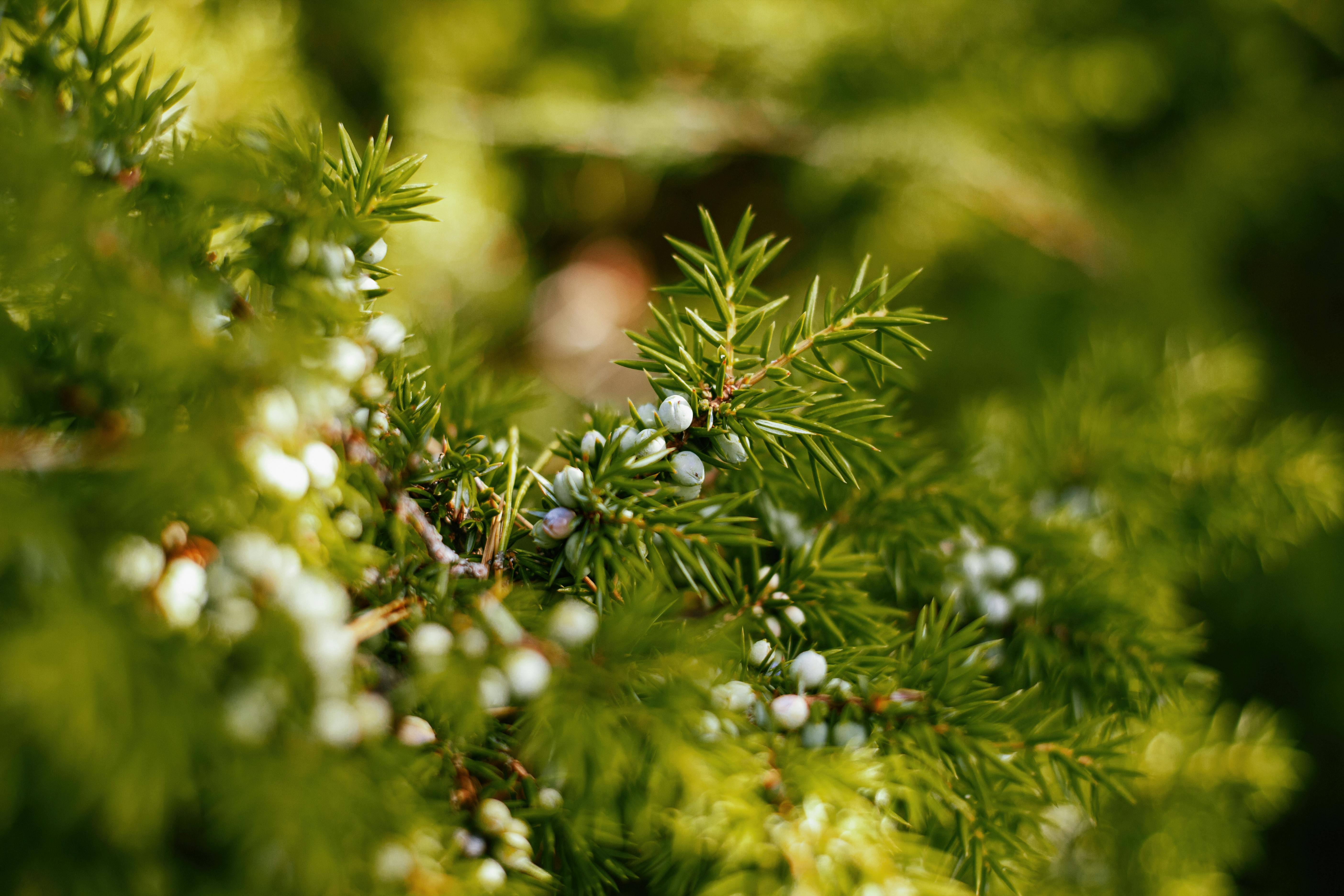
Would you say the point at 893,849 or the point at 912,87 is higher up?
the point at 912,87

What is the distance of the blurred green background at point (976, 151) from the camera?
0.90 m

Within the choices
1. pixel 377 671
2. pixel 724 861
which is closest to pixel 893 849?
pixel 724 861

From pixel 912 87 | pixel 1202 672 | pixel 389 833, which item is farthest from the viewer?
pixel 912 87

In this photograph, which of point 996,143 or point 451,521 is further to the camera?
point 996,143

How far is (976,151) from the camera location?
0.87m

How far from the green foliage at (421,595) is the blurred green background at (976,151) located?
57 centimetres

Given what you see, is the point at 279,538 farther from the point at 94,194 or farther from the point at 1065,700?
the point at 1065,700

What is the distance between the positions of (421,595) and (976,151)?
2.94ft

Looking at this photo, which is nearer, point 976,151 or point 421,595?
point 421,595

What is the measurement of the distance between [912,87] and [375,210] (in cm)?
87

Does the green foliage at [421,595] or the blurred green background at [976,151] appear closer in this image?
the green foliage at [421,595]

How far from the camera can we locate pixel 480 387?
37 centimetres

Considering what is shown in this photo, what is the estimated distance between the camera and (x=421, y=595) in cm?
22

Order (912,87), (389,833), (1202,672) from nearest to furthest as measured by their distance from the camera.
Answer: (389,833) < (1202,672) < (912,87)
